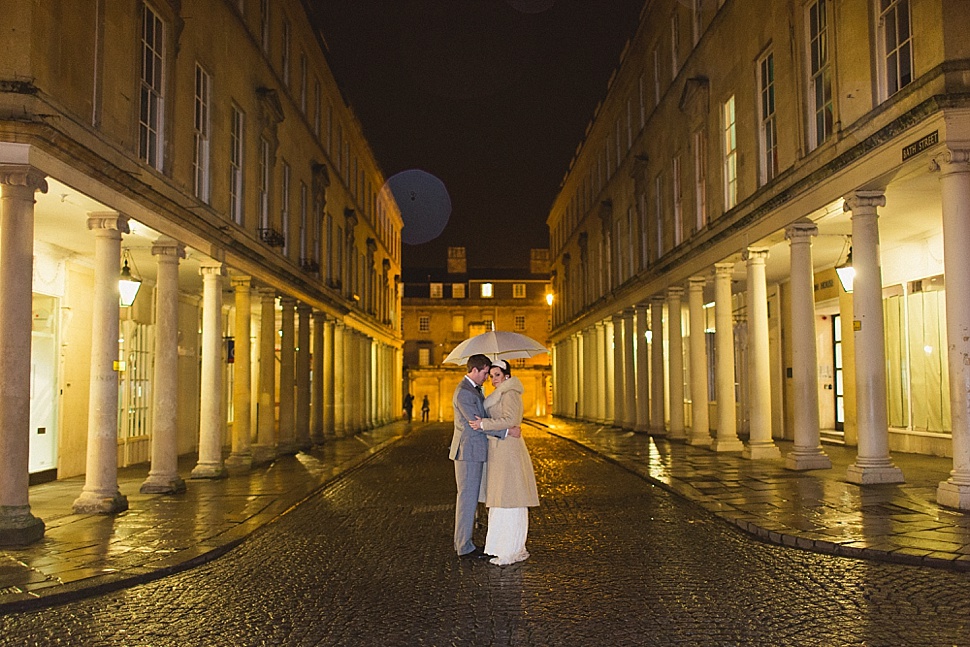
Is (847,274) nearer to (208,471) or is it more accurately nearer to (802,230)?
(802,230)

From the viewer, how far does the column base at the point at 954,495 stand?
402 inches

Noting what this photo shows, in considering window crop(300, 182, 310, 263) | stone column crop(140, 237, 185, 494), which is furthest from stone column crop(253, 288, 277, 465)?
stone column crop(140, 237, 185, 494)

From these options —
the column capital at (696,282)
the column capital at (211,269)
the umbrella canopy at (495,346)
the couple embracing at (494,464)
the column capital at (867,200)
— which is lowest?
the couple embracing at (494,464)

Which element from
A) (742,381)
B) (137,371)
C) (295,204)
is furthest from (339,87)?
(742,381)

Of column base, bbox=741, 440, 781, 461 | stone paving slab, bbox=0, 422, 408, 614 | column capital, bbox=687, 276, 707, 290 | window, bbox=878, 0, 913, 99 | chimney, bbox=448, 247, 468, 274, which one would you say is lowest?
stone paving slab, bbox=0, 422, 408, 614

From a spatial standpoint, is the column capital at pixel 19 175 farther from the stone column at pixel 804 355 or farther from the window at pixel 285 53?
the window at pixel 285 53

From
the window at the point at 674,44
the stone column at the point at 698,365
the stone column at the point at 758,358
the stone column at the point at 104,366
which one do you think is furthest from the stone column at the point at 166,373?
the window at the point at 674,44

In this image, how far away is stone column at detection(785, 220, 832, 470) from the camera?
1483cm

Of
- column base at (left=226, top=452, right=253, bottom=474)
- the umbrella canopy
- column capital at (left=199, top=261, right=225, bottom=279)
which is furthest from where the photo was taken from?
column base at (left=226, top=452, right=253, bottom=474)

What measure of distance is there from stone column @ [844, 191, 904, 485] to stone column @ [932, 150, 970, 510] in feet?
6.17

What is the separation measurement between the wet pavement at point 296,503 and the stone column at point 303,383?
6.69m

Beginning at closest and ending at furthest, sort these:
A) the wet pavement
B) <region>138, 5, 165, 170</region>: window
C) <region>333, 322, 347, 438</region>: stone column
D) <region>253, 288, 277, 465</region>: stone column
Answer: the wet pavement, <region>138, 5, 165, 170</region>: window, <region>253, 288, 277, 465</region>: stone column, <region>333, 322, 347, 438</region>: stone column

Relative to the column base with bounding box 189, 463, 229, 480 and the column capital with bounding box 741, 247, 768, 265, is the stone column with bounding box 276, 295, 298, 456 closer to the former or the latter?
the column base with bounding box 189, 463, 229, 480

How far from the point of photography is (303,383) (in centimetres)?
2442
